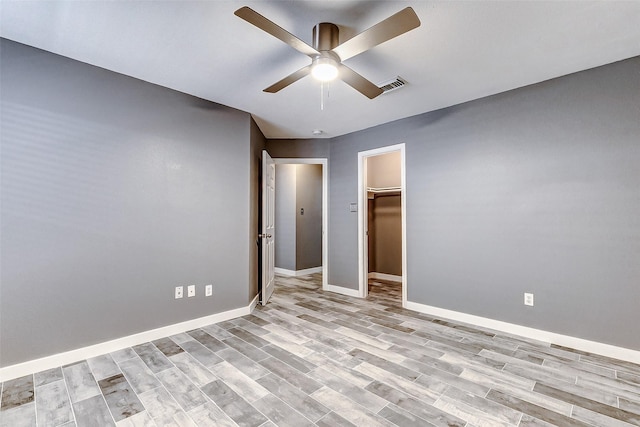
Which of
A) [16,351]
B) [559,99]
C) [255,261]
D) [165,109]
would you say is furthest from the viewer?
[255,261]

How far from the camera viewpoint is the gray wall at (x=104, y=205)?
221cm

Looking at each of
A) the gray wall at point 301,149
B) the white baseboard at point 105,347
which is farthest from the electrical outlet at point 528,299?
the gray wall at point 301,149

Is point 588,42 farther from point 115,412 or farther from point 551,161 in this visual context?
point 115,412

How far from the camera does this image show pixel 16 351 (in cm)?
217

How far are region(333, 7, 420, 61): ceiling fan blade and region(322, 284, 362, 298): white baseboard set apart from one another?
3360 millimetres

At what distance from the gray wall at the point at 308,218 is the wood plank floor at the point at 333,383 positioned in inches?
121

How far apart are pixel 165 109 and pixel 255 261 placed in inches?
82.6

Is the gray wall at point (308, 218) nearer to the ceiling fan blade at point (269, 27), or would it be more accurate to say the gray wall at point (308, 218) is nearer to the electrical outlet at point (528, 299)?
the electrical outlet at point (528, 299)

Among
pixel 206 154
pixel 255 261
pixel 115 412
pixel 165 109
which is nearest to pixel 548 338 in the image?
pixel 255 261

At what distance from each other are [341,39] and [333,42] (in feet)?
0.59

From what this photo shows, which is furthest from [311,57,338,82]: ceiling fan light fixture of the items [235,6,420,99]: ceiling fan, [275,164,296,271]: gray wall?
[275,164,296,271]: gray wall

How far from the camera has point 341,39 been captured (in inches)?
83.7

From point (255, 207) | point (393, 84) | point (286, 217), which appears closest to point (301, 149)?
point (255, 207)

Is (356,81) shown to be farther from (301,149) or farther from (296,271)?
(296,271)
